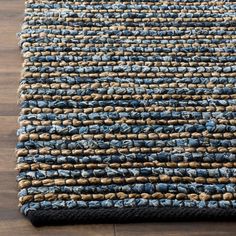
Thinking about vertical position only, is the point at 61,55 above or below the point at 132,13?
below

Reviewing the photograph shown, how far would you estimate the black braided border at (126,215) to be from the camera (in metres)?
0.95

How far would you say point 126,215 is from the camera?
3.16 ft

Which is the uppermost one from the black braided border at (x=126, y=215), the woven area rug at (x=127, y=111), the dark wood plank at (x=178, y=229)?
the woven area rug at (x=127, y=111)

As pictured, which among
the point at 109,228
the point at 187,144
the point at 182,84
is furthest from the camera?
the point at 182,84

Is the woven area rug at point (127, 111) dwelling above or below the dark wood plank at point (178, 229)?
above

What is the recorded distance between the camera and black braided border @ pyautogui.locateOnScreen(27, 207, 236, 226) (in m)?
0.95

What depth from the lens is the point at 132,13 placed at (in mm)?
1346

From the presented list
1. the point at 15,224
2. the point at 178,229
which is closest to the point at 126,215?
the point at 178,229

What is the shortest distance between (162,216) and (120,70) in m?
0.40

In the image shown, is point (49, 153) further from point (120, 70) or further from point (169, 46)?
point (169, 46)

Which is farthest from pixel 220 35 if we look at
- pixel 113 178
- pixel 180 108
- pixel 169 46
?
pixel 113 178

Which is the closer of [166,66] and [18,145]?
[18,145]

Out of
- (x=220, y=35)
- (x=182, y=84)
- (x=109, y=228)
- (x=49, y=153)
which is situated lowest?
(x=109, y=228)

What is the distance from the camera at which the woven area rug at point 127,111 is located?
986 mm
